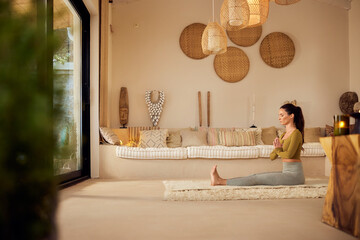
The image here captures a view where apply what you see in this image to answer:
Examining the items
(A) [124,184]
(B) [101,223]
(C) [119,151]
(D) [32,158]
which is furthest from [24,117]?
(C) [119,151]

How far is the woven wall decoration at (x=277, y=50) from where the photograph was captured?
6.26m

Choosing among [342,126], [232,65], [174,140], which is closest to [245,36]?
[232,65]

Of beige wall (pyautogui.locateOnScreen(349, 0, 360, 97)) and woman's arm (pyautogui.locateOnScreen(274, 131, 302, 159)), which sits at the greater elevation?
beige wall (pyautogui.locateOnScreen(349, 0, 360, 97))

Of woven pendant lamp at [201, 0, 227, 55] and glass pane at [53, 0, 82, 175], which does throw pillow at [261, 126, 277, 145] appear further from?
glass pane at [53, 0, 82, 175]

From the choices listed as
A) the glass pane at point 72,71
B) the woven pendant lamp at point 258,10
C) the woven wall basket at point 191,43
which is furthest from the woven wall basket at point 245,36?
the glass pane at point 72,71

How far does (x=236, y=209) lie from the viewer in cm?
249

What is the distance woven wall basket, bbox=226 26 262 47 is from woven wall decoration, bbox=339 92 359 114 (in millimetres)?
2038

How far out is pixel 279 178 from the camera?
131 inches

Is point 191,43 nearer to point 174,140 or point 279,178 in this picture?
point 174,140

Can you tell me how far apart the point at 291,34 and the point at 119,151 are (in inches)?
164

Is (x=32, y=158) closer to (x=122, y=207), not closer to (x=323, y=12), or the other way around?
(x=122, y=207)

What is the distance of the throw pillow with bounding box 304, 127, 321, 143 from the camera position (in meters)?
5.50

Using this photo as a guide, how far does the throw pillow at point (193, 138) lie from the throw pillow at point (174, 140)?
2.7 inches

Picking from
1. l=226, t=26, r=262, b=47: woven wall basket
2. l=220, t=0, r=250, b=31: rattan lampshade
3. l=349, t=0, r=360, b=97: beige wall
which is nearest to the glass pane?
l=220, t=0, r=250, b=31: rattan lampshade
